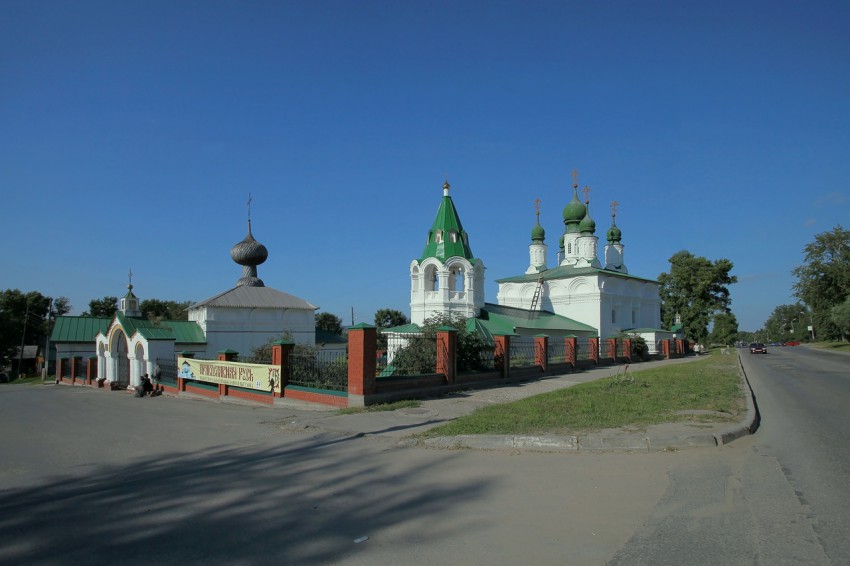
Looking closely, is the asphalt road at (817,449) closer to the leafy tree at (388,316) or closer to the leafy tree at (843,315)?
the leafy tree at (843,315)

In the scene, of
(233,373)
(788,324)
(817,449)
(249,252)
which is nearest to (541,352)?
(233,373)

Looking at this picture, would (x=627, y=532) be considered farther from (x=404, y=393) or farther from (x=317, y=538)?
(x=404, y=393)

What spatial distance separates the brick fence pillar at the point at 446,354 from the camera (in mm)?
15977

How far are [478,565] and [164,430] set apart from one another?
9276mm

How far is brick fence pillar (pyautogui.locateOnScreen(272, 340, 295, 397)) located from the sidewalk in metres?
0.80

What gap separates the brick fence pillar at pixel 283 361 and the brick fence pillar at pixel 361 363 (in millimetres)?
2437

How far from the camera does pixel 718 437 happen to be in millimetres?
7719

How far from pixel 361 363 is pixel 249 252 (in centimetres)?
3328

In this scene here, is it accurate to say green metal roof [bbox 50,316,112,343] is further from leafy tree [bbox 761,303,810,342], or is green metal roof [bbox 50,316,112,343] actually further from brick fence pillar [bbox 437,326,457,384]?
leafy tree [bbox 761,303,810,342]

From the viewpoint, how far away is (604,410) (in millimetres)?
10305

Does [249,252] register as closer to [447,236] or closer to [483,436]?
[447,236]

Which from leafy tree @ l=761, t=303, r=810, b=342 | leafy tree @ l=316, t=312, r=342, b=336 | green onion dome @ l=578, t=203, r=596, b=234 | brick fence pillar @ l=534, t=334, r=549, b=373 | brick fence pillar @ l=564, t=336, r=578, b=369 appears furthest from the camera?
leafy tree @ l=761, t=303, r=810, b=342

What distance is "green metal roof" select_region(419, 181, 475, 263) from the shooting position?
34.7 metres

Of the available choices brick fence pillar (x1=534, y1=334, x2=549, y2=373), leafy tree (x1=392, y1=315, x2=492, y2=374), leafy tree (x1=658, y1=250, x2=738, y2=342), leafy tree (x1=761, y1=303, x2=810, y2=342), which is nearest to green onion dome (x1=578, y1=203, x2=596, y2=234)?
leafy tree (x1=658, y1=250, x2=738, y2=342)
